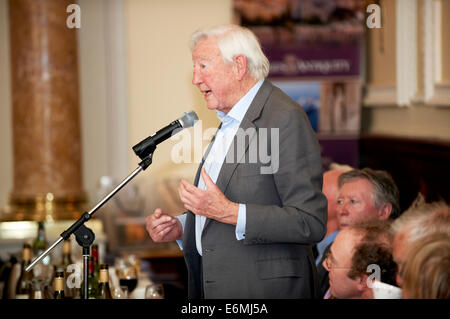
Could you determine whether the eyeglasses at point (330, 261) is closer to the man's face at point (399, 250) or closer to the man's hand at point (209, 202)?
the man's face at point (399, 250)

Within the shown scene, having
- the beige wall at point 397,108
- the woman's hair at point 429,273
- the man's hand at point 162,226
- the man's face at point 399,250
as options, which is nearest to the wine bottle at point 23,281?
the man's hand at point 162,226

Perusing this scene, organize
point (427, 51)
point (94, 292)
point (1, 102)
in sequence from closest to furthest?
point (94, 292), point (427, 51), point (1, 102)

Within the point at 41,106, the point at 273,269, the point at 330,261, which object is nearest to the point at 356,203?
the point at 330,261

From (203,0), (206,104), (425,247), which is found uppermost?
(203,0)

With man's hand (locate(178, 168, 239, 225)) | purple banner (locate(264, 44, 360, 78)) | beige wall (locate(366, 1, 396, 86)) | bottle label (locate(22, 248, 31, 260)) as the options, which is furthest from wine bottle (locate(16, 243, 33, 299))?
beige wall (locate(366, 1, 396, 86))

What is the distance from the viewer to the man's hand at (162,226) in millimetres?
2346

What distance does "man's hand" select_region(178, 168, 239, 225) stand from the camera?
6.75 ft

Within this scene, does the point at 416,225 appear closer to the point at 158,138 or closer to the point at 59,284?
the point at 158,138

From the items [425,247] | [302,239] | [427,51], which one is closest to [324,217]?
[302,239]

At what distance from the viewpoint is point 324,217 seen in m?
2.20

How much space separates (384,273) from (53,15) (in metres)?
3.50

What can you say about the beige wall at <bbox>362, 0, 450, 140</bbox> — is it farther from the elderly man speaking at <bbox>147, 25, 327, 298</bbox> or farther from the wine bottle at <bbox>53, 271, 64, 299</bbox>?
the wine bottle at <bbox>53, 271, 64, 299</bbox>

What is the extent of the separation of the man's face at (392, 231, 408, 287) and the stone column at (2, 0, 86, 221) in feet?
10.1
